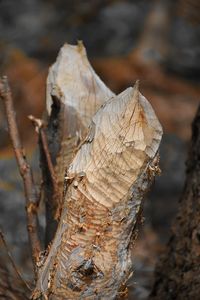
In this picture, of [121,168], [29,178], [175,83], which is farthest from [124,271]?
[175,83]

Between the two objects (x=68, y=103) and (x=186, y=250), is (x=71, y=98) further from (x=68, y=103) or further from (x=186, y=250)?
(x=186, y=250)

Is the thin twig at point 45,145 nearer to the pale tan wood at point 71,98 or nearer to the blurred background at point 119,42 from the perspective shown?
the pale tan wood at point 71,98

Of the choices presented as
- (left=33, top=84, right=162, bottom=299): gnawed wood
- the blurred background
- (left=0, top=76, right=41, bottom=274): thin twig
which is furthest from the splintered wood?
the blurred background

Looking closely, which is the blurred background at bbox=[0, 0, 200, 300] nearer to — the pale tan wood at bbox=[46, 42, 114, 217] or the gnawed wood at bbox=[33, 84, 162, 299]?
the pale tan wood at bbox=[46, 42, 114, 217]

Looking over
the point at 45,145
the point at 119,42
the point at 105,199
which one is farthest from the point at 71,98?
the point at 119,42

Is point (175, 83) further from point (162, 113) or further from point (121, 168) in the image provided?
point (121, 168)

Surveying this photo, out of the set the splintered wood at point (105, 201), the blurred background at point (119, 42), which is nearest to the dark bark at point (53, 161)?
the splintered wood at point (105, 201)
